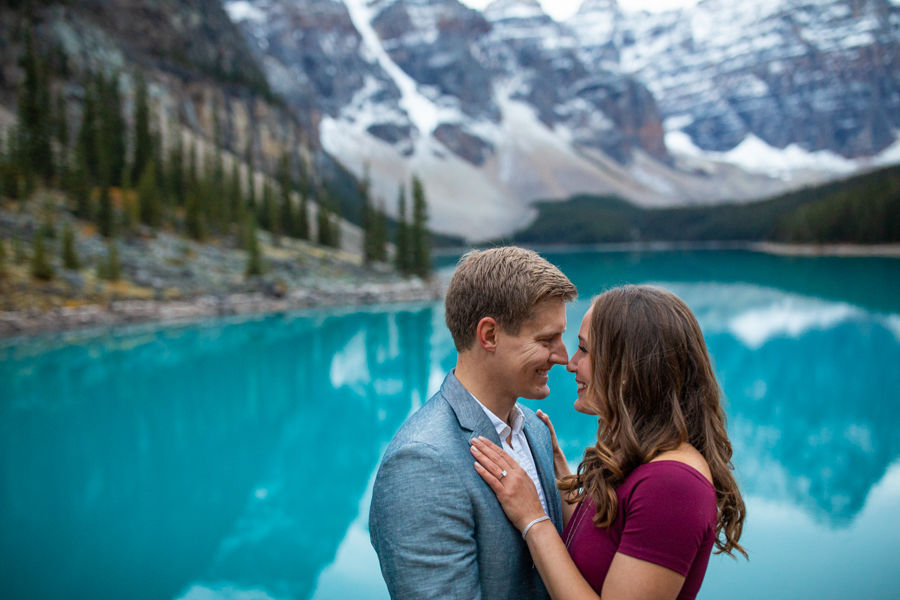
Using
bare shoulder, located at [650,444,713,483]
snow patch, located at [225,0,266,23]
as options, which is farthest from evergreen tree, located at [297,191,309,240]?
snow patch, located at [225,0,266,23]

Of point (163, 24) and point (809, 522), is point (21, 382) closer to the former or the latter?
point (809, 522)

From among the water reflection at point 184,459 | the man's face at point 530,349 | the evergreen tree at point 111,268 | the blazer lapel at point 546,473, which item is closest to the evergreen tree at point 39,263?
the evergreen tree at point 111,268

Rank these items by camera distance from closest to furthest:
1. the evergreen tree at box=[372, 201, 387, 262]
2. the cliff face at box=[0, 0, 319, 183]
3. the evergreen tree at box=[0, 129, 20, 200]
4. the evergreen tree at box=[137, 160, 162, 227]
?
the evergreen tree at box=[0, 129, 20, 200] → the evergreen tree at box=[137, 160, 162, 227] → the evergreen tree at box=[372, 201, 387, 262] → the cliff face at box=[0, 0, 319, 183]

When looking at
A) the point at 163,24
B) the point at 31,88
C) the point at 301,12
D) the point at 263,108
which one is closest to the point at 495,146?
the point at 301,12

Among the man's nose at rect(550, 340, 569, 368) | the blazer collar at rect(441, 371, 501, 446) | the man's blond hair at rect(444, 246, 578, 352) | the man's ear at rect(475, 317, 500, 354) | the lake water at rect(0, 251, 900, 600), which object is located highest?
the man's blond hair at rect(444, 246, 578, 352)

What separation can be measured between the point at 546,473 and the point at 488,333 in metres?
0.66

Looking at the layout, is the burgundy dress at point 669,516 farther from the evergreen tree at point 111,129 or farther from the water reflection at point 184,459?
the evergreen tree at point 111,129

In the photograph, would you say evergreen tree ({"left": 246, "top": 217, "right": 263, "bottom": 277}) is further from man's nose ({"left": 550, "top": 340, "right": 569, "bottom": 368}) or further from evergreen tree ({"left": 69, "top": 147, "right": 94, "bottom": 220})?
man's nose ({"left": 550, "top": 340, "right": 569, "bottom": 368})

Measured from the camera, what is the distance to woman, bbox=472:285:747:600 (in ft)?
5.01

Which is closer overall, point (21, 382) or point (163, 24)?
point (21, 382)

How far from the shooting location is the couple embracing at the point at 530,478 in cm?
152

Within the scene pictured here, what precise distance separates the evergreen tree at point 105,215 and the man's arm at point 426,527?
2893 centimetres

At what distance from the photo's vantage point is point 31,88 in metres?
30.5

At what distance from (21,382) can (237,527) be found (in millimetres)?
9435
